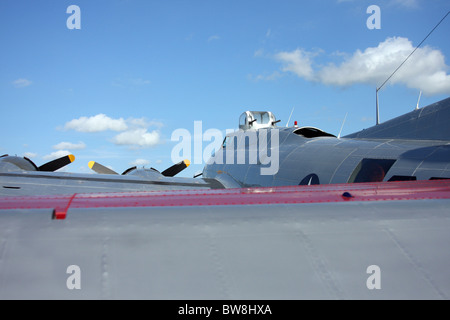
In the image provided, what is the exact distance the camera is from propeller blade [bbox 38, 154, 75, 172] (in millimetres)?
16453

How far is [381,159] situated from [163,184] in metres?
8.88

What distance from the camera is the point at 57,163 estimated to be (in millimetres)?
16703

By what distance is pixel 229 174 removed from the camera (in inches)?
599

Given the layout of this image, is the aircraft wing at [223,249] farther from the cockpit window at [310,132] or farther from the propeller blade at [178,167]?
the propeller blade at [178,167]

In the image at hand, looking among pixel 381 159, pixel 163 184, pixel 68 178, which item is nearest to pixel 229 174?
pixel 163 184

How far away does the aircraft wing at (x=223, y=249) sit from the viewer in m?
2.87

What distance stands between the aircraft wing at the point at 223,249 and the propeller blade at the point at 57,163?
1362cm

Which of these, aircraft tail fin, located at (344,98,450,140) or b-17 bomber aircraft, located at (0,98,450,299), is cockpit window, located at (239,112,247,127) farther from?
b-17 bomber aircraft, located at (0,98,450,299)

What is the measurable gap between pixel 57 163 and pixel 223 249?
15.2 meters

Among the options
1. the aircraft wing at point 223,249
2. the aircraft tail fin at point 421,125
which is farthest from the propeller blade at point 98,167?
the aircraft wing at point 223,249

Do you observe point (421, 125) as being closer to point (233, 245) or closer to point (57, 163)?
point (233, 245)

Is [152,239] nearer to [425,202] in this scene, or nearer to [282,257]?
[282,257]

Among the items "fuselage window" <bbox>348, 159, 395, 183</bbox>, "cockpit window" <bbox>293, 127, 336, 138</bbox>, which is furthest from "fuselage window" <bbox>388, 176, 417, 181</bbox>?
"cockpit window" <bbox>293, 127, 336, 138</bbox>
